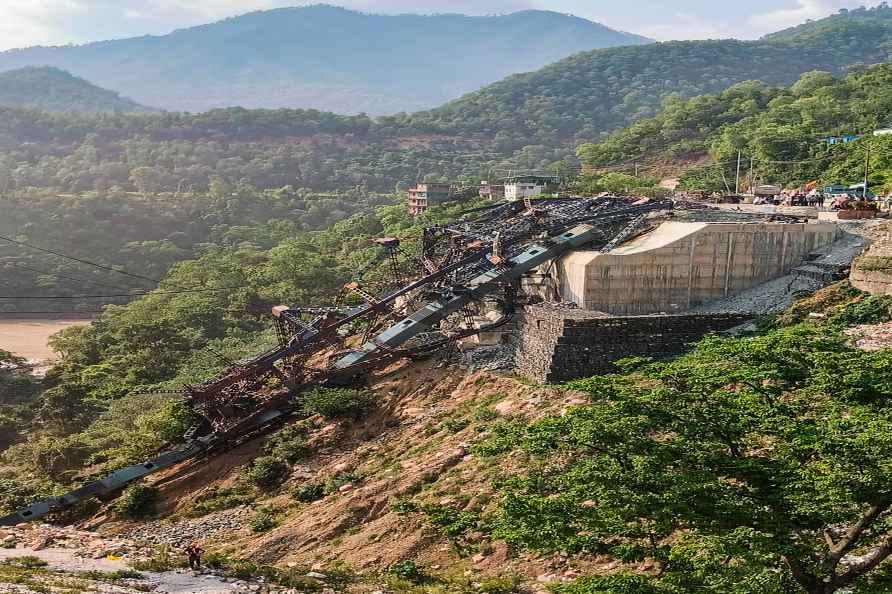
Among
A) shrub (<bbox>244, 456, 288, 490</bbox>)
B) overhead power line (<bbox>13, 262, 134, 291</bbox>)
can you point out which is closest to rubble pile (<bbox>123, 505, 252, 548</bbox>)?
shrub (<bbox>244, 456, 288, 490</bbox>)

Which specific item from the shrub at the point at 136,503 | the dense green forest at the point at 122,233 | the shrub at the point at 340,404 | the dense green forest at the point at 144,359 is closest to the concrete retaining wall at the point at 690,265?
the shrub at the point at 340,404

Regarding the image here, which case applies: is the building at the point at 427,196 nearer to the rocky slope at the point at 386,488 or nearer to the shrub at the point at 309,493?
the rocky slope at the point at 386,488

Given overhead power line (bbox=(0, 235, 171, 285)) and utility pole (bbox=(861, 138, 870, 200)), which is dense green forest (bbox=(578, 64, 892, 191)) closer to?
utility pole (bbox=(861, 138, 870, 200))

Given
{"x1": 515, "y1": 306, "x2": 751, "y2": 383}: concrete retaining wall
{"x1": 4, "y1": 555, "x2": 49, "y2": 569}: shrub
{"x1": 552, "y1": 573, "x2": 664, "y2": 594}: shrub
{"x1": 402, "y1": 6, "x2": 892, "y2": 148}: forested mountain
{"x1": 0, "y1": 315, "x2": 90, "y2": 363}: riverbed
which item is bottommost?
{"x1": 0, "y1": 315, "x2": 90, "y2": 363}: riverbed

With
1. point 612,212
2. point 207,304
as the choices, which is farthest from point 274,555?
point 207,304

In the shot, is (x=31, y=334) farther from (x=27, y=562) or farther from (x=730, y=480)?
(x=730, y=480)

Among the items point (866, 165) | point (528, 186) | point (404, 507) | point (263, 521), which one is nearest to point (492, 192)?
point (528, 186)
